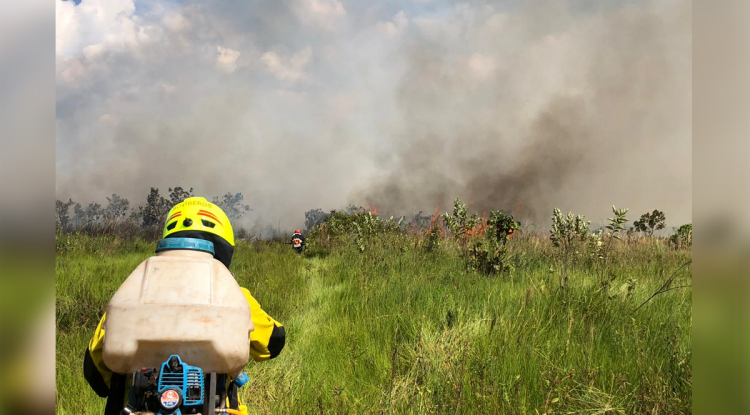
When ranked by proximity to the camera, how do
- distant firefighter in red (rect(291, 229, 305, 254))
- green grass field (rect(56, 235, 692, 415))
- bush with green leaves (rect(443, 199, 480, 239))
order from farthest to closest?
distant firefighter in red (rect(291, 229, 305, 254)), bush with green leaves (rect(443, 199, 480, 239)), green grass field (rect(56, 235, 692, 415))

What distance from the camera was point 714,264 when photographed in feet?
3.23

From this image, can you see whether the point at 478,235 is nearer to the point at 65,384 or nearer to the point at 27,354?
the point at 65,384

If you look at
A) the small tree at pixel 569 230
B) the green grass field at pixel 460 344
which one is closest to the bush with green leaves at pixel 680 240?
the green grass field at pixel 460 344

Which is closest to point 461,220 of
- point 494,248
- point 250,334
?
point 494,248

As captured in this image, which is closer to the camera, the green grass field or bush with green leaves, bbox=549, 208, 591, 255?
the green grass field

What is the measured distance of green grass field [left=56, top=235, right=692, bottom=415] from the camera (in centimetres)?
247

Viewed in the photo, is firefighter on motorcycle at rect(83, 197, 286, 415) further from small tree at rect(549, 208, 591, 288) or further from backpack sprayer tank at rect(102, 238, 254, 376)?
small tree at rect(549, 208, 591, 288)

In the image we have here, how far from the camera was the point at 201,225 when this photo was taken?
5.46ft

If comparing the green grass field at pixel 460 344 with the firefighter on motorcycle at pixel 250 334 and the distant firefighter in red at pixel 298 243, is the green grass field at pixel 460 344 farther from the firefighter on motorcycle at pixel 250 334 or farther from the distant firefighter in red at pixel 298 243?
the distant firefighter in red at pixel 298 243

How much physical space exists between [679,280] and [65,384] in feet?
18.6

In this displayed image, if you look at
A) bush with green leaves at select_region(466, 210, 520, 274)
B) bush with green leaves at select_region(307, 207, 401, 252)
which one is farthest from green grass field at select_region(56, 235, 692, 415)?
Result: bush with green leaves at select_region(307, 207, 401, 252)

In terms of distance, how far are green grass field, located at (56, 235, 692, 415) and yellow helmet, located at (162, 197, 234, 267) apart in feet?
4.01

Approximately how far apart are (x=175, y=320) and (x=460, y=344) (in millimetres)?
2214

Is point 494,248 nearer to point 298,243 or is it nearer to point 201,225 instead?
point 201,225
